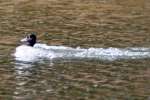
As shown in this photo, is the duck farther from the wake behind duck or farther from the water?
the water

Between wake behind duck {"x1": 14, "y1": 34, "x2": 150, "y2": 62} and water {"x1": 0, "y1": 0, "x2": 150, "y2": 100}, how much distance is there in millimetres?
49

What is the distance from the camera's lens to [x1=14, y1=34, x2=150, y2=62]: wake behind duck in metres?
27.0

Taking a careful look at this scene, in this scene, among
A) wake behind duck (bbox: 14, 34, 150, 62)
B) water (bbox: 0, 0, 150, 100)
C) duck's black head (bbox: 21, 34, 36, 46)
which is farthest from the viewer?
duck's black head (bbox: 21, 34, 36, 46)

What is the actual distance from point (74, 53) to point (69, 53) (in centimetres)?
29

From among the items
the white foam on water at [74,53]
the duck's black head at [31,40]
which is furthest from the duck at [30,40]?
Result: the white foam on water at [74,53]

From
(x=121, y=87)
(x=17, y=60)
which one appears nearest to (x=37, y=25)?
(x=17, y=60)

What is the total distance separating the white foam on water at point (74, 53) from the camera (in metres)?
27.0

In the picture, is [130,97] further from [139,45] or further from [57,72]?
[139,45]

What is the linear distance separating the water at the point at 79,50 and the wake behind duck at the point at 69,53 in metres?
0.05

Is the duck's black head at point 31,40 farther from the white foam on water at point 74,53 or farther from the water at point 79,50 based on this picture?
the water at point 79,50

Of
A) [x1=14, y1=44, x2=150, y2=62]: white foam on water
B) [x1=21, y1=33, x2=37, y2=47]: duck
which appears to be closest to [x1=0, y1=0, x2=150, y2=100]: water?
[x1=14, y1=44, x2=150, y2=62]: white foam on water

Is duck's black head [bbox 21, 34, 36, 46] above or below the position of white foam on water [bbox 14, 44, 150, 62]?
above

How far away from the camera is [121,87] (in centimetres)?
2159

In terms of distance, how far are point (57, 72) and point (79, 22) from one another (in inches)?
625
